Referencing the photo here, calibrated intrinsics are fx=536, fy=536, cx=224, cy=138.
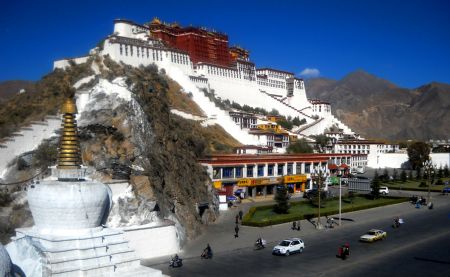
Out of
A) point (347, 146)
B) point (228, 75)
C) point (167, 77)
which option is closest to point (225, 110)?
point (167, 77)

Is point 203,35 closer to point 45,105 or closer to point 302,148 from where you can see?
point 302,148

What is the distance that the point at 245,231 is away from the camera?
38.0 meters

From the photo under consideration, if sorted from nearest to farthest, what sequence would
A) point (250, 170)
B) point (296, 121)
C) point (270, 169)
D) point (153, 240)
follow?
1. point (153, 240)
2. point (250, 170)
3. point (270, 169)
4. point (296, 121)

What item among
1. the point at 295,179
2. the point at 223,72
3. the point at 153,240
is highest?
the point at 223,72

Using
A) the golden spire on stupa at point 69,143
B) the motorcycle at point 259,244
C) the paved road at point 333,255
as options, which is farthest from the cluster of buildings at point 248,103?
the golden spire on stupa at point 69,143

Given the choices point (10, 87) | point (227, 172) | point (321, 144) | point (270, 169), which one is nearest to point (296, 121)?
point (321, 144)

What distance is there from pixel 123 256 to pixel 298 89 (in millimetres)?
100035

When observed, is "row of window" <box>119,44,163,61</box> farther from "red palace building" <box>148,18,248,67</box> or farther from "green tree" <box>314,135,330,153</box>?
"green tree" <box>314,135,330,153</box>

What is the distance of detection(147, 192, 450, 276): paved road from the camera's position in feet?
88.1

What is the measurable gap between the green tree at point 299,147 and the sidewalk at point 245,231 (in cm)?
2788

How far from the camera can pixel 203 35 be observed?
302 feet

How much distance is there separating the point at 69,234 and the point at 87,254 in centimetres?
79

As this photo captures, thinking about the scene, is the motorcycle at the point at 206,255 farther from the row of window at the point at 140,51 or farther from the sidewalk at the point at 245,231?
the row of window at the point at 140,51

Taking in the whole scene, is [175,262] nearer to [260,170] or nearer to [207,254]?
[207,254]
